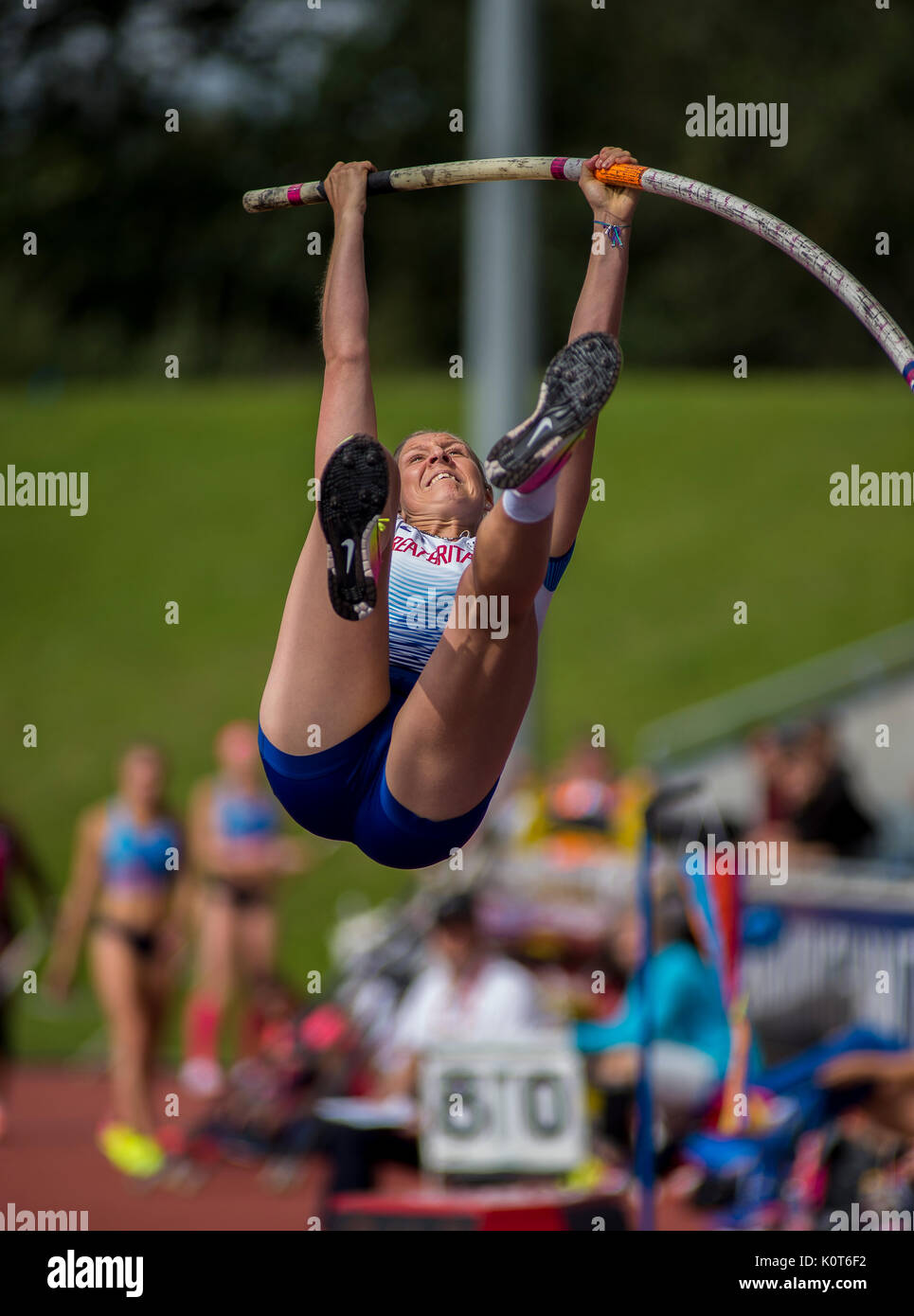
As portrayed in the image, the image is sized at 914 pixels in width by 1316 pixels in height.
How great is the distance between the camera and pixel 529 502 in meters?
3.15

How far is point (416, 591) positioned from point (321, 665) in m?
0.41

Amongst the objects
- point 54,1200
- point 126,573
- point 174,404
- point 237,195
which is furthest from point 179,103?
point 54,1200

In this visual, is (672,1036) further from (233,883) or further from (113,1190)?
(233,883)

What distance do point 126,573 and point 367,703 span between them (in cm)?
1549

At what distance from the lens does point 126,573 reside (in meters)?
18.6

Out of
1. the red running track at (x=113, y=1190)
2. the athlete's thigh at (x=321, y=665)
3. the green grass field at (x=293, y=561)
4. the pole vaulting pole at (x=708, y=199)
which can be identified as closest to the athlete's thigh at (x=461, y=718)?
the athlete's thigh at (x=321, y=665)

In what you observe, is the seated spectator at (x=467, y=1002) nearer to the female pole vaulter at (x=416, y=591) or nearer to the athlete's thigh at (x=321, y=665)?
the female pole vaulter at (x=416, y=591)

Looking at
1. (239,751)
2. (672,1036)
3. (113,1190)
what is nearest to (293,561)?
(239,751)

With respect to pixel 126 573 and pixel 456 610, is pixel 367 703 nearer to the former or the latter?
pixel 456 610

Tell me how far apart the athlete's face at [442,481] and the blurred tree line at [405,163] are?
2258 cm
